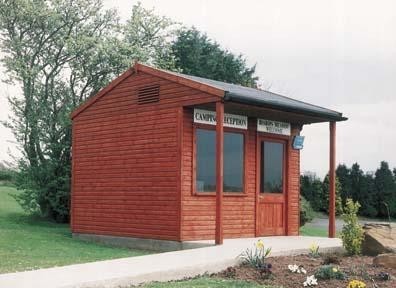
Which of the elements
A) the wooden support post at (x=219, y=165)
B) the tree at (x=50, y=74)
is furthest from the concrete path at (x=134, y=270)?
the tree at (x=50, y=74)

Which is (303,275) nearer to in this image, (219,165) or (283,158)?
(219,165)

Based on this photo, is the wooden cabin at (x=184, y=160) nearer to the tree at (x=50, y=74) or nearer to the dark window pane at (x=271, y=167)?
the dark window pane at (x=271, y=167)

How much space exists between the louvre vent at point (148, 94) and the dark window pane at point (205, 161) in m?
1.31

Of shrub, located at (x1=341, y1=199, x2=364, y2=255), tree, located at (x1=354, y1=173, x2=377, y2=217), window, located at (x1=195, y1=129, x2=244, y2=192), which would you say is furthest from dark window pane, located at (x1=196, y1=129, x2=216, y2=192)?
tree, located at (x1=354, y1=173, x2=377, y2=217)

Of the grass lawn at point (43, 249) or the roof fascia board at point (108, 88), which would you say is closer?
the grass lawn at point (43, 249)

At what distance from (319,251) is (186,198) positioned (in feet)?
9.85

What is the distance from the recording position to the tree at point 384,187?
105 ft

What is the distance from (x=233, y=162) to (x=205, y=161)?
0.83 meters

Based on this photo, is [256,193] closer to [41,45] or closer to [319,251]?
[319,251]

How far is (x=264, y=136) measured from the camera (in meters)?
15.0

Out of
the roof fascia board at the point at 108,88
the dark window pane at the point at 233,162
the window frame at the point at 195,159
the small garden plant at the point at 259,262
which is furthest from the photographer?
the roof fascia board at the point at 108,88

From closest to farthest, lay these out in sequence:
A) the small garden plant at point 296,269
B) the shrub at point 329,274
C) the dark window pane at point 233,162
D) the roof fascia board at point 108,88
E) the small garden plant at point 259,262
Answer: the shrub at point 329,274 → the small garden plant at point 259,262 → the small garden plant at point 296,269 → the dark window pane at point 233,162 → the roof fascia board at point 108,88

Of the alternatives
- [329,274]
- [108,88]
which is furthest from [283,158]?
[329,274]

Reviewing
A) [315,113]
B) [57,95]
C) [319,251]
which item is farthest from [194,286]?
[57,95]
